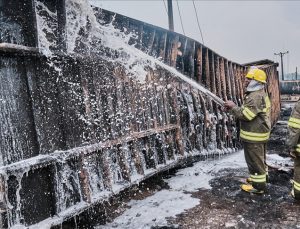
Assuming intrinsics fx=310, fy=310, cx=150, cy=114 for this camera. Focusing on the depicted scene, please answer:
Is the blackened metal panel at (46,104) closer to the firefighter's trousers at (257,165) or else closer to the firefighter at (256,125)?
the firefighter at (256,125)

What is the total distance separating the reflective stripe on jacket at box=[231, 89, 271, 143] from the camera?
16.0 feet

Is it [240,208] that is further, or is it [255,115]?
[255,115]

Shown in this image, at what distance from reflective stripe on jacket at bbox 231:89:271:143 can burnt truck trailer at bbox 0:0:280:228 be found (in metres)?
1.24

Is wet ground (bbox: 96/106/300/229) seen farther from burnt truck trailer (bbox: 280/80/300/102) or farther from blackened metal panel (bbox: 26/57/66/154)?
burnt truck trailer (bbox: 280/80/300/102)

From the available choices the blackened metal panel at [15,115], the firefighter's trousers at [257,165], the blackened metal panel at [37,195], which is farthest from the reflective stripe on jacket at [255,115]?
the blackened metal panel at [15,115]

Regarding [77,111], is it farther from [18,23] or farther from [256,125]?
[256,125]

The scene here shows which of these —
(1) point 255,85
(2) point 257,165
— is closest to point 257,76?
(1) point 255,85

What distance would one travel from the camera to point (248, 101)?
16.2ft

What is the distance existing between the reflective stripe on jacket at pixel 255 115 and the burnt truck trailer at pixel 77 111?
48.7 inches

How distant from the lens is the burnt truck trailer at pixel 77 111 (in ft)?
9.84

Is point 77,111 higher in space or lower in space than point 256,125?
higher

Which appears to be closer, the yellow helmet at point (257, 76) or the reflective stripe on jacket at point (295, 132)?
the reflective stripe on jacket at point (295, 132)

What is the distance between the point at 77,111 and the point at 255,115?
9.25 feet

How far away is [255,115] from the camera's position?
488 centimetres
